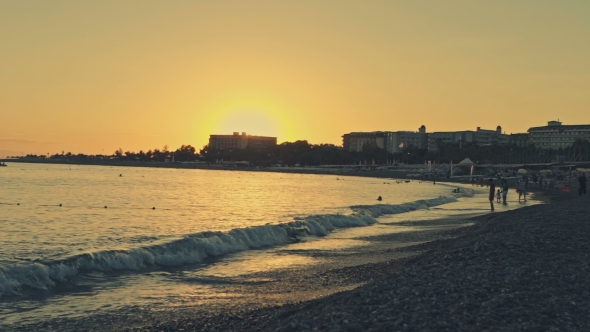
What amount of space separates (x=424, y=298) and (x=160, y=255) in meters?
11.5

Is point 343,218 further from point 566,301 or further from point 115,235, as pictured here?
point 566,301

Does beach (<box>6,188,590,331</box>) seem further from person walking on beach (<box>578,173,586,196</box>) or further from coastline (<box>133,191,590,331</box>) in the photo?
person walking on beach (<box>578,173,586,196</box>)

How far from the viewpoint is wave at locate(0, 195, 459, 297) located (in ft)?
48.1

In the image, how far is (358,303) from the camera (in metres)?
9.38

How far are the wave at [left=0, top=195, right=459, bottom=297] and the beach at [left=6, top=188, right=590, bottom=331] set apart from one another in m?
3.99

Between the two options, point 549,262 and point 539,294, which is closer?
point 539,294

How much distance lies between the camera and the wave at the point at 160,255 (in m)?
14.7

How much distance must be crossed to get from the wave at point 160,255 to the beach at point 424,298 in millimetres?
3985

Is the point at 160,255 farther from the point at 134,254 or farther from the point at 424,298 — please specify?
the point at 424,298

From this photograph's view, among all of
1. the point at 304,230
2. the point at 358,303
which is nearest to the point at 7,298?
the point at 358,303

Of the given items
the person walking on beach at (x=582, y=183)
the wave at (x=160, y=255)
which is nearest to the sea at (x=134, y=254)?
the wave at (x=160, y=255)

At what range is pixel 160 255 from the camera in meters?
18.8

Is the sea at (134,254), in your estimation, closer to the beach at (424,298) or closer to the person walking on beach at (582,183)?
the beach at (424,298)

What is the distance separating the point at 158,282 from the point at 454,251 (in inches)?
296
